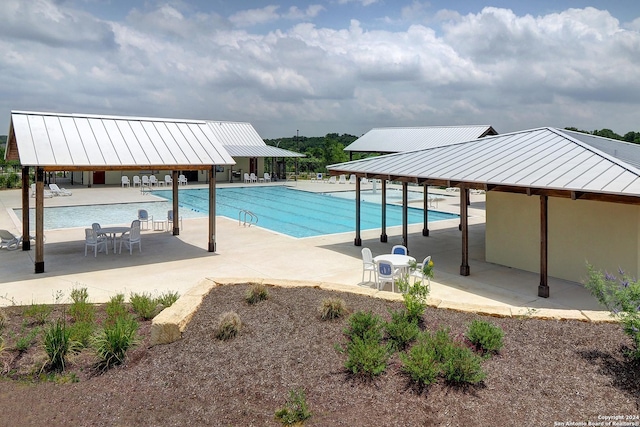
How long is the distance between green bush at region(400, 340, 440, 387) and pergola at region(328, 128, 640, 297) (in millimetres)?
4717

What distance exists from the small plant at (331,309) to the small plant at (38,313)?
13.8ft

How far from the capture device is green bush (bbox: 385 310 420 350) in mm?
5566

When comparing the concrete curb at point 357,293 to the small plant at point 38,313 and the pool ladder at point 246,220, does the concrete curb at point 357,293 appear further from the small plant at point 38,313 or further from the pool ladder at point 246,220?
the pool ladder at point 246,220

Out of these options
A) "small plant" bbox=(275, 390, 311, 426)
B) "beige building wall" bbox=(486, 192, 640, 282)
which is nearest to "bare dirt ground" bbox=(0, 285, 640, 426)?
"small plant" bbox=(275, 390, 311, 426)

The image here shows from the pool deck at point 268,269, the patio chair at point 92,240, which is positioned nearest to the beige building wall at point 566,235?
the pool deck at point 268,269

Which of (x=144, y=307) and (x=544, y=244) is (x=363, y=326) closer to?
(x=144, y=307)

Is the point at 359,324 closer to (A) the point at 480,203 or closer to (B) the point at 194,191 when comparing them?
(A) the point at 480,203

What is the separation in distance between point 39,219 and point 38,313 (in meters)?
3.83

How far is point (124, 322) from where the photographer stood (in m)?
6.16

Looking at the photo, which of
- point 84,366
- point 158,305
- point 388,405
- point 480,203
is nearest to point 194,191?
point 480,203

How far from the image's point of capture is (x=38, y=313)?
708cm

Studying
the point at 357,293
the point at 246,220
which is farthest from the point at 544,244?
the point at 246,220

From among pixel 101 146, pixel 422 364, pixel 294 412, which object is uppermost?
pixel 101 146

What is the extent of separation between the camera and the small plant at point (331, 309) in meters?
6.46
